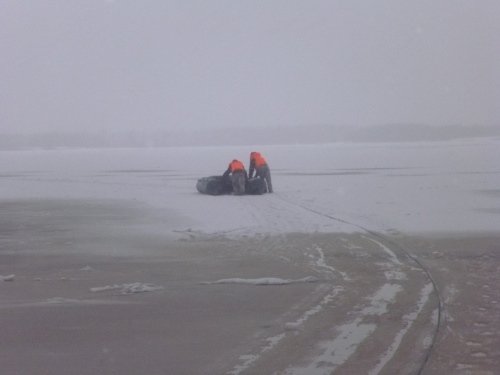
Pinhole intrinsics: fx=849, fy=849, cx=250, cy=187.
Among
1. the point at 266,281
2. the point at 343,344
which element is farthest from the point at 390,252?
the point at 343,344

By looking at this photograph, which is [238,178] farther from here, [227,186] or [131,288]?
[131,288]

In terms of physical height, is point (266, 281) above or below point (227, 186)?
below

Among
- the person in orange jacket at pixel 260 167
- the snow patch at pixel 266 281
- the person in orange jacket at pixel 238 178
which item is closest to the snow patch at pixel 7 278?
the snow patch at pixel 266 281

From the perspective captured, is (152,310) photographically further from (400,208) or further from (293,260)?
(400,208)

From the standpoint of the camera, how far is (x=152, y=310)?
31.4 ft

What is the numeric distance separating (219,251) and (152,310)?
5349 mm

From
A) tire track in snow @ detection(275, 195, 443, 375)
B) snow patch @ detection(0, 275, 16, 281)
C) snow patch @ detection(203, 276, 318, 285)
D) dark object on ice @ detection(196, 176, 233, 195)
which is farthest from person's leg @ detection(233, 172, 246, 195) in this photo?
snow patch @ detection(203, 276, 318, 285)

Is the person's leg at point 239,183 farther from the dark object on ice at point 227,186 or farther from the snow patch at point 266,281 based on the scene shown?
the snow patch at point 266,281

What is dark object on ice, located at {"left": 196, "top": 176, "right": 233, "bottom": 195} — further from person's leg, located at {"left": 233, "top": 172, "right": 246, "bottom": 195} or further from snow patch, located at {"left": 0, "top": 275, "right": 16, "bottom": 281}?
snow patch, located at {"left": 0, "top": 275, "right": 16, "bottom": 281}

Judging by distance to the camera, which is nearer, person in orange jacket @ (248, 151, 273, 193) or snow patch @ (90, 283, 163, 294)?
snow patch @ (90, 283, 163, 294)

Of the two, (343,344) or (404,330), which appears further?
(404,330)

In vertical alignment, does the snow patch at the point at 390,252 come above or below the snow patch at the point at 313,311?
above

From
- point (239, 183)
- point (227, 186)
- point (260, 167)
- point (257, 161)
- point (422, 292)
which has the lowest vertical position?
point (422, 292)

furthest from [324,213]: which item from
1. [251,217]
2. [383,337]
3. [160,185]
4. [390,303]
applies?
[160,185]
